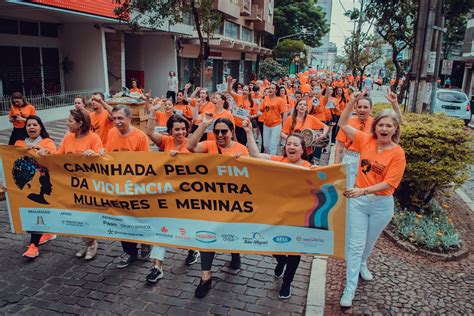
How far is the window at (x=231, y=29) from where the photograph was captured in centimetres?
3416

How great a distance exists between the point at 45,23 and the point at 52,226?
49.3ft

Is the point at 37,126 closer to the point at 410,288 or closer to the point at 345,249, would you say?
the point at 345,249

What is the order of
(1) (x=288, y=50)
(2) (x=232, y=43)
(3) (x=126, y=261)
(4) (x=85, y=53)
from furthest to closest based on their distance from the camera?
(1) (x=288, y=50)
(2) (x=232, y=43)
(4) (x=85, y=53)
(3) (x=126, y=261)

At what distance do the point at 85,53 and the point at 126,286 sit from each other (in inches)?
610

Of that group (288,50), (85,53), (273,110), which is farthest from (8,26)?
(288,50)

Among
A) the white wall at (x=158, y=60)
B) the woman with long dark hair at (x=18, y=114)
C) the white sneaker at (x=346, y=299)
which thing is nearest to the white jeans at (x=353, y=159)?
the white sneaker at (x=346, y=299)

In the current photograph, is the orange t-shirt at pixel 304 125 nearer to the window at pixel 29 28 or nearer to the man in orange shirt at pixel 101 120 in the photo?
the man in orange shirt at pixel 101 120

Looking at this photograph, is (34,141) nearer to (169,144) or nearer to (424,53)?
(169,144)

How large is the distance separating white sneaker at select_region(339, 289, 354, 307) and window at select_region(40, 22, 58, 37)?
55.2 ft

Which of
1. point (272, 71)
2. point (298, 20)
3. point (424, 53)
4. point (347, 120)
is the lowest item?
point (347, 120)

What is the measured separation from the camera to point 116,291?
4.37 metres

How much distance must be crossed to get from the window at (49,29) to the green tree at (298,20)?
1566 inches

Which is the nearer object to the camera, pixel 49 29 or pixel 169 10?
pixel 169 10

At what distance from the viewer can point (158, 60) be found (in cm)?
2477
